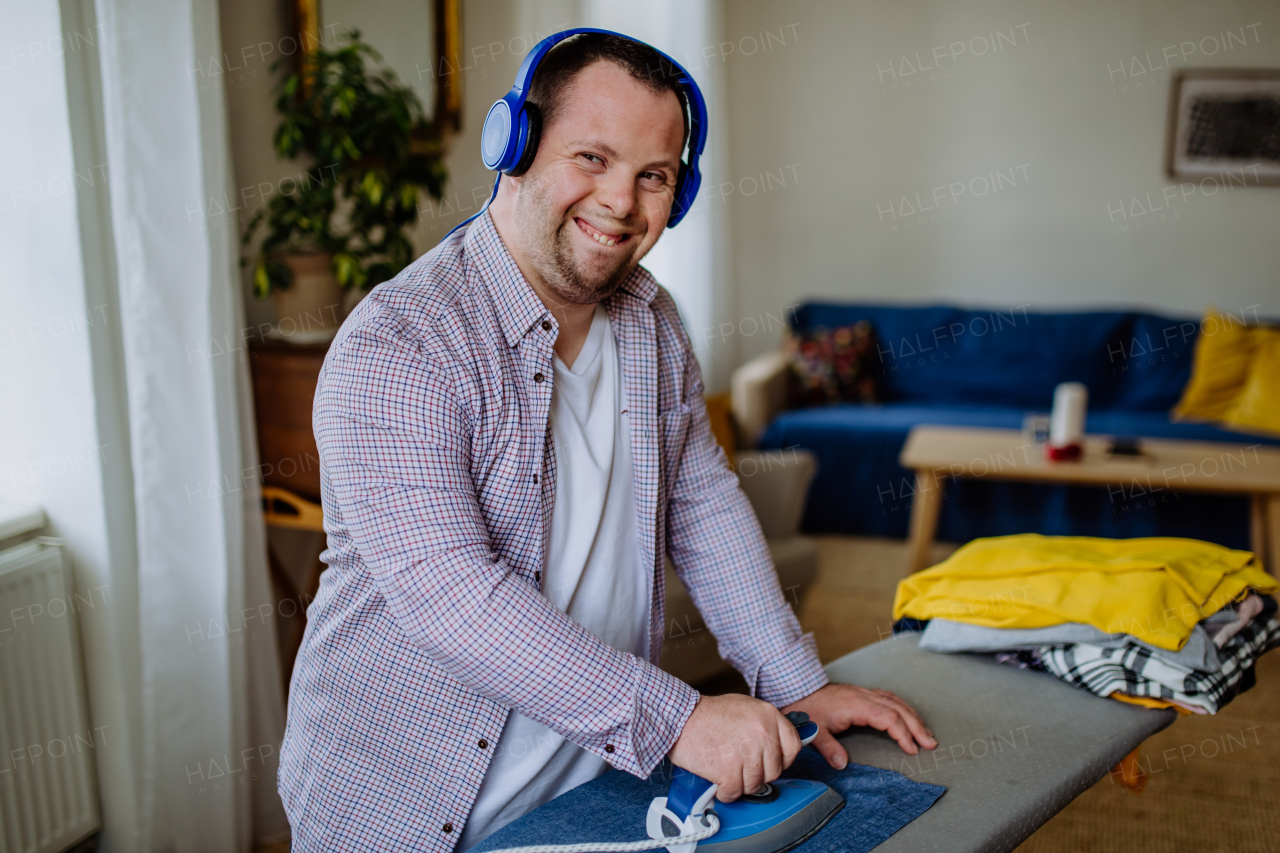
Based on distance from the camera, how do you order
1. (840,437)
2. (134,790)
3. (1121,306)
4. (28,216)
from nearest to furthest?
(28,216), (134,790), (840,437), (1121,306)

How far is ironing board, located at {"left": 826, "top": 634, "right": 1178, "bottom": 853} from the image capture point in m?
0.98

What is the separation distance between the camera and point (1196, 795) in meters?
2.25

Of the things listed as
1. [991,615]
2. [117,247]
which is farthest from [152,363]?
[991,615]

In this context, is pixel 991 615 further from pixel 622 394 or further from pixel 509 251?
pixel 509 251

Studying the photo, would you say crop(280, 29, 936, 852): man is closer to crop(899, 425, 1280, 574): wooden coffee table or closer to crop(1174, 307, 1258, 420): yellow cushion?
crop(899, 425, 1280, 574): wooden coffee table

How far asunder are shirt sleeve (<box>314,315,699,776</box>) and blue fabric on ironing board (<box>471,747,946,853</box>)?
3.1 inches

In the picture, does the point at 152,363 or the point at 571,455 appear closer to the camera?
the point at 571,455

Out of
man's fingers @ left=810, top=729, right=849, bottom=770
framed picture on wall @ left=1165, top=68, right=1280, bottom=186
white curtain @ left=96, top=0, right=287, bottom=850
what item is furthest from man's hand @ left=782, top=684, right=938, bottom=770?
framed picture on wall @ left=1165, top=68, right=1280, bottom=186

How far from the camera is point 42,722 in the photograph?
5.55ft

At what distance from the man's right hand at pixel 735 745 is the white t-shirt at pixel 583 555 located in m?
0.20

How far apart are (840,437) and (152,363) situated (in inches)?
111

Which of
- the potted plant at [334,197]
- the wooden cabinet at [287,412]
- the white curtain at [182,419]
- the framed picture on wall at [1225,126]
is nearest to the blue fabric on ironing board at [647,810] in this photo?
the white curtain at [182,419]

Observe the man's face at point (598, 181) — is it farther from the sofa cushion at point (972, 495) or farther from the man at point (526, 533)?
the sofa cushion at point (972, 495)

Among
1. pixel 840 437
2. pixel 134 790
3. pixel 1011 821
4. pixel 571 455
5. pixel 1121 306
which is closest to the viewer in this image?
pixel 1011 821
